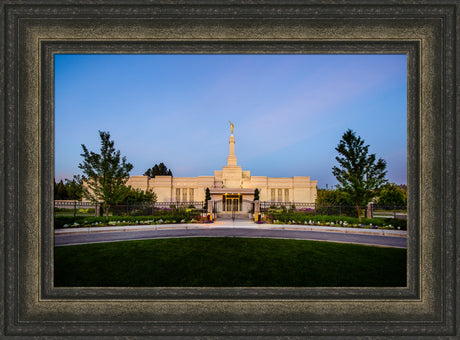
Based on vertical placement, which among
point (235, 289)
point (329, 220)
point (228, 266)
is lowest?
point (329, 220)

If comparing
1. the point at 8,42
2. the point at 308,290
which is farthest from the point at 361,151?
the point at 8,42

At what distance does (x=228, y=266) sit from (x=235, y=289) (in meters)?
2.29

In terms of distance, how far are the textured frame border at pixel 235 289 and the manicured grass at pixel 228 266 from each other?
65 cm

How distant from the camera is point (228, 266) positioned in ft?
17.4

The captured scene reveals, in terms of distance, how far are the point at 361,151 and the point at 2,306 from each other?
53.8 ft

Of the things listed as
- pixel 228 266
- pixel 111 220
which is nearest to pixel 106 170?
pixel 111 220

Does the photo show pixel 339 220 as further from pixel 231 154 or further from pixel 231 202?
pixel 231 154

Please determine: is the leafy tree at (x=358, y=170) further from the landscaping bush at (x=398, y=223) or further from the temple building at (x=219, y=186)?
the temple building at (x=219, y=186)

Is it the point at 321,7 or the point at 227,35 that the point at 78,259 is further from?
the point at 321,7

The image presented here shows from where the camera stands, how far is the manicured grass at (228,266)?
14.1 ft

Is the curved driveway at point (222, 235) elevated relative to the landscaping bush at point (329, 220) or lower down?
elevated

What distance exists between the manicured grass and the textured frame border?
0.65 m

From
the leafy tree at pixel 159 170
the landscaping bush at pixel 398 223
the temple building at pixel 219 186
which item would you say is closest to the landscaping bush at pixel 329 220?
the landscaping bush at pixel 398 223

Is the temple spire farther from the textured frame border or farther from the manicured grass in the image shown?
the textured frame border
